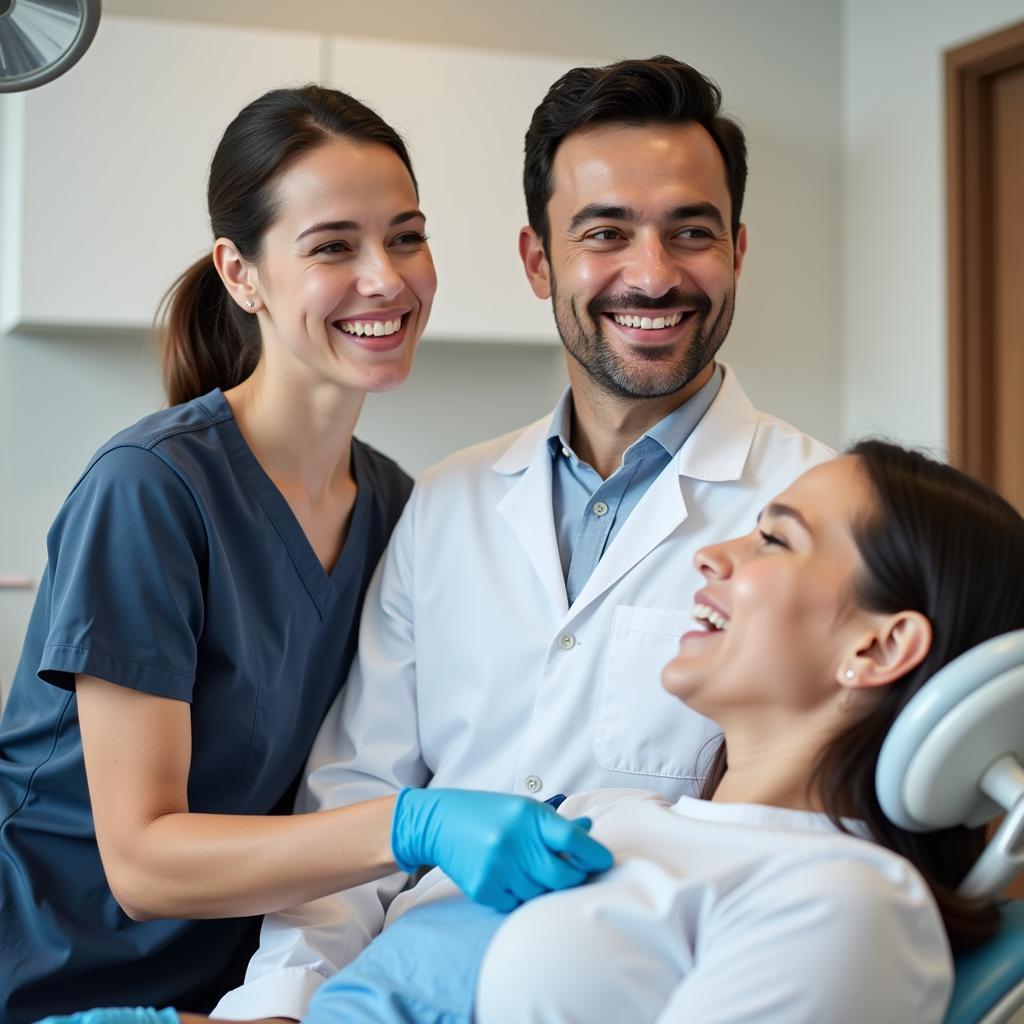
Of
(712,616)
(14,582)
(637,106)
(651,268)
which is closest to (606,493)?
(651,268)

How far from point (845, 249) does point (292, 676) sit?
2436 millimetres

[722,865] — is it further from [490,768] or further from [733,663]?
[490,768]

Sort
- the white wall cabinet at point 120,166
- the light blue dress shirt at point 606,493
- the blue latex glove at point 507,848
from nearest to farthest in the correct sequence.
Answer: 1. the blue latex glove at point 507,848
2. the light blue dress shirt at point 606,493
3. the white wall cabinet at point 120,166

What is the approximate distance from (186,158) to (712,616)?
182cm

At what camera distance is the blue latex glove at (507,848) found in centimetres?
105

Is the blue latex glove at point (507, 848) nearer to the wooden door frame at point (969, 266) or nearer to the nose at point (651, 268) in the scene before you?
the nose at point (651, 268)

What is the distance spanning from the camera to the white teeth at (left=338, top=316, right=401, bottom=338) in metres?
1.50

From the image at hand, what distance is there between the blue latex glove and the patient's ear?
0.86 ft

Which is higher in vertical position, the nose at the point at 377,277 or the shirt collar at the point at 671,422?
the nose at the point at 377,277

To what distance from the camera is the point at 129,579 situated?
130 cm

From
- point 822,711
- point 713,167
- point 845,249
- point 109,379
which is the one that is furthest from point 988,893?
point 845,249

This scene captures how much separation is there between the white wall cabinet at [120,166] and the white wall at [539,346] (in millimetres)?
43

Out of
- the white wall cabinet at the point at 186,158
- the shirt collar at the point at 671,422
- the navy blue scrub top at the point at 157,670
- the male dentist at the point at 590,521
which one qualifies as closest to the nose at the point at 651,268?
the male dentist at the point at 590,521

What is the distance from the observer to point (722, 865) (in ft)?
3.37
